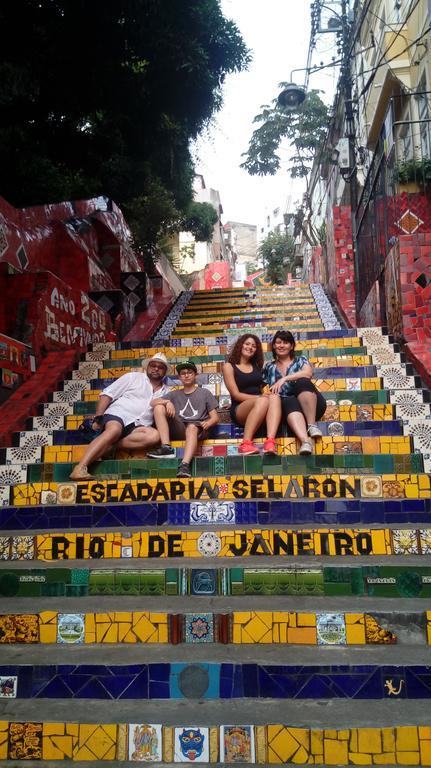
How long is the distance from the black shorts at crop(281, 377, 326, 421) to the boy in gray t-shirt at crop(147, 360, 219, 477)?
0.53 m

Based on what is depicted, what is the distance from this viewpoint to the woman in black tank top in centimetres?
452

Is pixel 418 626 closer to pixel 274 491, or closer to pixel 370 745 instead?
pixel 370 745

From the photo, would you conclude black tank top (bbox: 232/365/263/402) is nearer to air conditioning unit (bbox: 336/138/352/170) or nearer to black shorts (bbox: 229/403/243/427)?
black shorts (bbox: 229/403/243/427)

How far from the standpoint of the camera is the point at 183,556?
3.54 m

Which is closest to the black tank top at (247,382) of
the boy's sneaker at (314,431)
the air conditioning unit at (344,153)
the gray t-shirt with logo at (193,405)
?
the gray t-shirt with logo at (193,405)

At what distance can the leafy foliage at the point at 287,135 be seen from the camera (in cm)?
2038

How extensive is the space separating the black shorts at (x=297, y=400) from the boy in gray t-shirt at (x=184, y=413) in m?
0.53

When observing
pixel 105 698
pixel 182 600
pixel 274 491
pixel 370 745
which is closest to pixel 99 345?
pixel 274 491

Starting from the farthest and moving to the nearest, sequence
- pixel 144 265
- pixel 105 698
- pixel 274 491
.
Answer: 1. pixel 144 265
2. pixel 274 491
3. pixel 105 698

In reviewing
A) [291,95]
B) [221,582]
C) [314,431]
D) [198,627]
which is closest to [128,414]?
[314,431]

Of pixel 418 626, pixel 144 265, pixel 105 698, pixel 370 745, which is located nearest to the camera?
pixel 370 745

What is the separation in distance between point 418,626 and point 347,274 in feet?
28.1

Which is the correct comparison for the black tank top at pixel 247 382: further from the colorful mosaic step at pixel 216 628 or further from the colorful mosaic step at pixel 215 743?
the colorful mosaic step at pixel 215 743

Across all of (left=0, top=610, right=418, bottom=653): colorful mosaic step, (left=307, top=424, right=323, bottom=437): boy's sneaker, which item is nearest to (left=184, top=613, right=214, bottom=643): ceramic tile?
(left=0, top=610, right=418, bottom=653): colorful mosaic step
